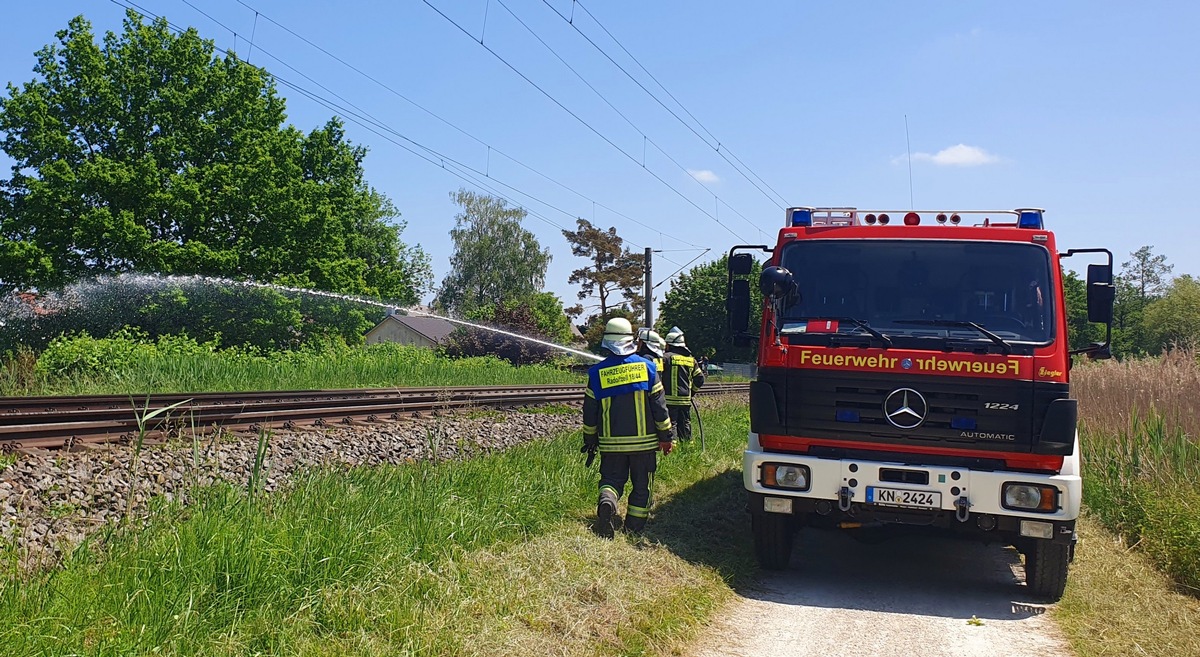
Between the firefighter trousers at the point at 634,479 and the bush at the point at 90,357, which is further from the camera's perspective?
the bush at the point at 90,357

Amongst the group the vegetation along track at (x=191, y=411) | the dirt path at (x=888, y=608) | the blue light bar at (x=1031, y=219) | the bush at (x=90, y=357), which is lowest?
the dirt path at (x=888, y=608)

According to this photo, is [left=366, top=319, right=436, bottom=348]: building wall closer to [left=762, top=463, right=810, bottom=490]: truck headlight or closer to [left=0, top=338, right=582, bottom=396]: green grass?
[left=0, top=338, right=582, bottom=396]: green grass

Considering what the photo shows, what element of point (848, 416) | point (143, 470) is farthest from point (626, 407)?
point (143, 470)

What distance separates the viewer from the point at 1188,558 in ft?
24.3

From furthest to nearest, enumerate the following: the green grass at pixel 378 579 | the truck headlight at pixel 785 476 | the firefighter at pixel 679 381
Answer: the firefighter at pixel 679 381 → the truck headlight at pixel 785 476 → the green grass at pixel 378 579

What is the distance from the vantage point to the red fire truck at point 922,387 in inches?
248

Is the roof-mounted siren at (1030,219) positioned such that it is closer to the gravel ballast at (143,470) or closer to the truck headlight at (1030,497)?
the truck headlight at (1030,497)

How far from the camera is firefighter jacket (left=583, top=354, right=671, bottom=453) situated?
7.27m

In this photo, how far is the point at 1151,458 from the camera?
9531mm

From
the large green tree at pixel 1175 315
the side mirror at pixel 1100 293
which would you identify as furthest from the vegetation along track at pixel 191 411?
the large green tree at pixel 1175 315

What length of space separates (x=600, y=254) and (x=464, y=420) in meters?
57.8

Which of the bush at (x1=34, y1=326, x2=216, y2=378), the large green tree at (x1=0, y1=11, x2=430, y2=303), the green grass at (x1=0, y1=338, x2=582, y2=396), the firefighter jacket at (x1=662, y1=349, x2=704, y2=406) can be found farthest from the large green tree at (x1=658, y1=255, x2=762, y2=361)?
the firefighter jacket at (x1=662, y1=349, x2=704, y2=406)

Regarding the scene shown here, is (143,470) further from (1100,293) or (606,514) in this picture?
(1100,293)

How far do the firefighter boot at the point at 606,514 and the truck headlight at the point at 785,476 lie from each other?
1.18 metres
